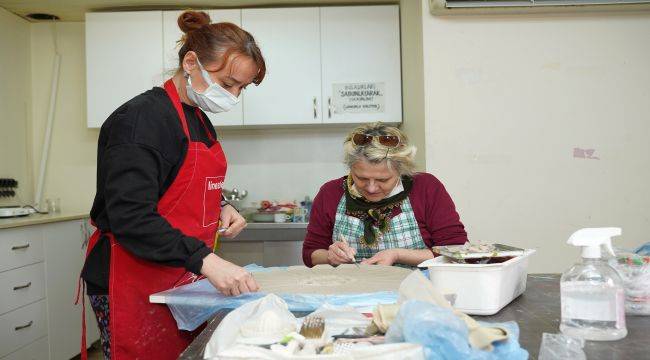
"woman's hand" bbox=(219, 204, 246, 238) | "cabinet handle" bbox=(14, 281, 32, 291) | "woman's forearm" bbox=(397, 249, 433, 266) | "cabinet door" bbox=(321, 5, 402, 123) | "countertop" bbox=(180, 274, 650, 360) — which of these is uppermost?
"cabinet door" bbox=(321, 5, 402, 123)

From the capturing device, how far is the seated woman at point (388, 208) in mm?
1889

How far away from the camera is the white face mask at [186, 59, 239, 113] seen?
5.01 feet

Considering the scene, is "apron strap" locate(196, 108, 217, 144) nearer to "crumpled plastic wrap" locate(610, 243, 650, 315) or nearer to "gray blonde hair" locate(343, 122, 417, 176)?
"gray blonde hair" locate(343, 122, 417, 176)

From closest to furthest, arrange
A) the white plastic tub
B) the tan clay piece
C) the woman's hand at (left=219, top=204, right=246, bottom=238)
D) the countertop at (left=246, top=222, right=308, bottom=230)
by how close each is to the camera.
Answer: the white plastic tub, the tan clay piece, the woman's hand at (left=219, top=204, right=246, bottom=238), the countertop at (left=246, top=222, right=308, bottom=230)

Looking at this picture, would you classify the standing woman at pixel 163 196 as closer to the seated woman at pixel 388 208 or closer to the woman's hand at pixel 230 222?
the woman's hand at pixel 230 222

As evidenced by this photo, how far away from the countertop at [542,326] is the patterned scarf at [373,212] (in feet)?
1.93

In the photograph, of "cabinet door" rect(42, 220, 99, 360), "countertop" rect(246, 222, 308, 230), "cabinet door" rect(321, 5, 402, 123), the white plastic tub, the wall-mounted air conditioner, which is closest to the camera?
the white plastic tub

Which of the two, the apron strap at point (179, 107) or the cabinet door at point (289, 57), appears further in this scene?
the cabinet door at point (289, 57)

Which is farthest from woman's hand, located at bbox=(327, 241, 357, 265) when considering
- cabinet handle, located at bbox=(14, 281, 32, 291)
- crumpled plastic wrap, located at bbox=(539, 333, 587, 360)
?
cabinet handle, located at bbox=(14, 281, 32, 291)

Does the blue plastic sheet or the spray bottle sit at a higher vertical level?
the spray bottle

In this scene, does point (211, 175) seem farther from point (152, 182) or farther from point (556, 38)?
point (556, 38)

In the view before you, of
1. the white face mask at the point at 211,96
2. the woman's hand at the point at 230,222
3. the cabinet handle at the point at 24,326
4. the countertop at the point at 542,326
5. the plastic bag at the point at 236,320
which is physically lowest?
the cabinet handle at the point at 24,326

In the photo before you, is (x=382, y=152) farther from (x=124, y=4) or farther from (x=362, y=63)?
(x=124, y=4)

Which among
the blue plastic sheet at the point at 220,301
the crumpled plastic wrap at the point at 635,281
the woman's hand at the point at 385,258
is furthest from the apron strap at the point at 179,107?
the crumpled plastic wrap at the point at 635,281
